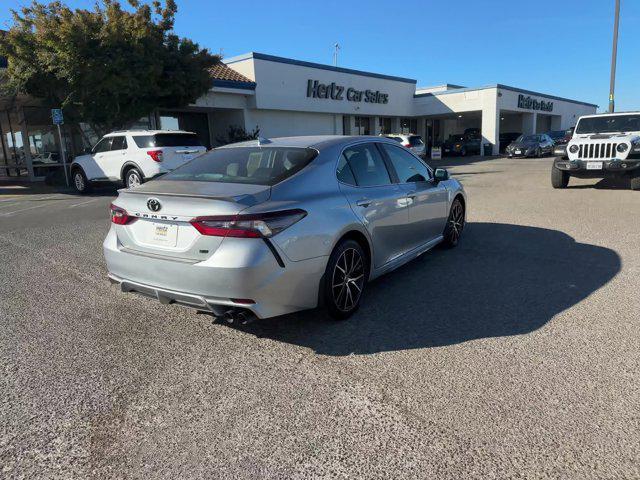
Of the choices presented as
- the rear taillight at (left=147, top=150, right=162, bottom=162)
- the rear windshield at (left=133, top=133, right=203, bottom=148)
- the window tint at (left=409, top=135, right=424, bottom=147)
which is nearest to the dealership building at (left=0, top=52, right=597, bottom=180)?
the window tint at (left=409, top=135, right=424, bottom=147)

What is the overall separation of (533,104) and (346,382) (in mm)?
A: 41744

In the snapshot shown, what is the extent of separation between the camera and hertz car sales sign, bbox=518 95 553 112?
36688 mm

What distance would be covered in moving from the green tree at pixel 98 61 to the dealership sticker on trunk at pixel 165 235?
13130 mm

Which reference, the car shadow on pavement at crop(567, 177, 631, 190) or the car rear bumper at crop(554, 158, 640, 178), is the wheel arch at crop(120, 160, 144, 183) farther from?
the car shadow on pavement at crop(567, 177, 631, 190)

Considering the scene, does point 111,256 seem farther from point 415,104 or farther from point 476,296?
point 415,104

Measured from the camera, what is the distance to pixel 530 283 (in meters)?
4.97

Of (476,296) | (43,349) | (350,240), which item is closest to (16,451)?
(43,349)

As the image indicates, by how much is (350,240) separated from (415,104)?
3448cm

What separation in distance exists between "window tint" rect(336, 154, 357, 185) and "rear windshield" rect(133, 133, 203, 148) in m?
9.51

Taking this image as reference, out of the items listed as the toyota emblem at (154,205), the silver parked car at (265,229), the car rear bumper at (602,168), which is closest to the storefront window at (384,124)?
the car rear bumper at (602,168)

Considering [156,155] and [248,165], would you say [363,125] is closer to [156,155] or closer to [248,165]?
[156,155]

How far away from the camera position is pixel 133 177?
1303 cm

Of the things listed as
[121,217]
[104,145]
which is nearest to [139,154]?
[104,145]

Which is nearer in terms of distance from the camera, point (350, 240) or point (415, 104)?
point (350, 240)
